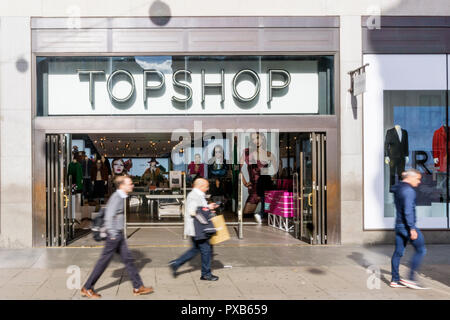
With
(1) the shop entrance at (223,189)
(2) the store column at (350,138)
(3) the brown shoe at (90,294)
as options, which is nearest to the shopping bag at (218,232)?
(3) the brown shoe at (90,294)

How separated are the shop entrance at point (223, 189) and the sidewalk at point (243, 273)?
1011mm

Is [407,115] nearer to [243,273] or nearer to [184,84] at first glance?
[184,84]

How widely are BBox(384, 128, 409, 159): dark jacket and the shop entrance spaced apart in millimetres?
1442

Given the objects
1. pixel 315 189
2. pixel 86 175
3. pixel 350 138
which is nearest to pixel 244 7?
pixel 350 138

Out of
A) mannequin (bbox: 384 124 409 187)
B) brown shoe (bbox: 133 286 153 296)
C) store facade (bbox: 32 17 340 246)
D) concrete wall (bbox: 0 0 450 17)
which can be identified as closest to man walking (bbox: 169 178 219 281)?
brown shoe (bbox: 133 286 153 296)

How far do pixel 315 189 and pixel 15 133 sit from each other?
679 cm

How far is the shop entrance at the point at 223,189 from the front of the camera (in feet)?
31.7

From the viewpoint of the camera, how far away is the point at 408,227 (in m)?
6.11

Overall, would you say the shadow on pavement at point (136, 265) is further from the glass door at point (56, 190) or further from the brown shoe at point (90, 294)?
the glass door at point (56, 190)

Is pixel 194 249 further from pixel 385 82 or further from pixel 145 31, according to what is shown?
pixel 385 82

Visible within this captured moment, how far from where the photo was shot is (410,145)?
9.84 meters

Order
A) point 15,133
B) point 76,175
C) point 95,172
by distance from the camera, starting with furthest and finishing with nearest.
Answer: point 95,172 < point 76,175 < point 15,133

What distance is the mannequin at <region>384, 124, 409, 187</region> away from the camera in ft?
31.9

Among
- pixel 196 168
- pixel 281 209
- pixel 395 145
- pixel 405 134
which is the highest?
pixel 405 134
